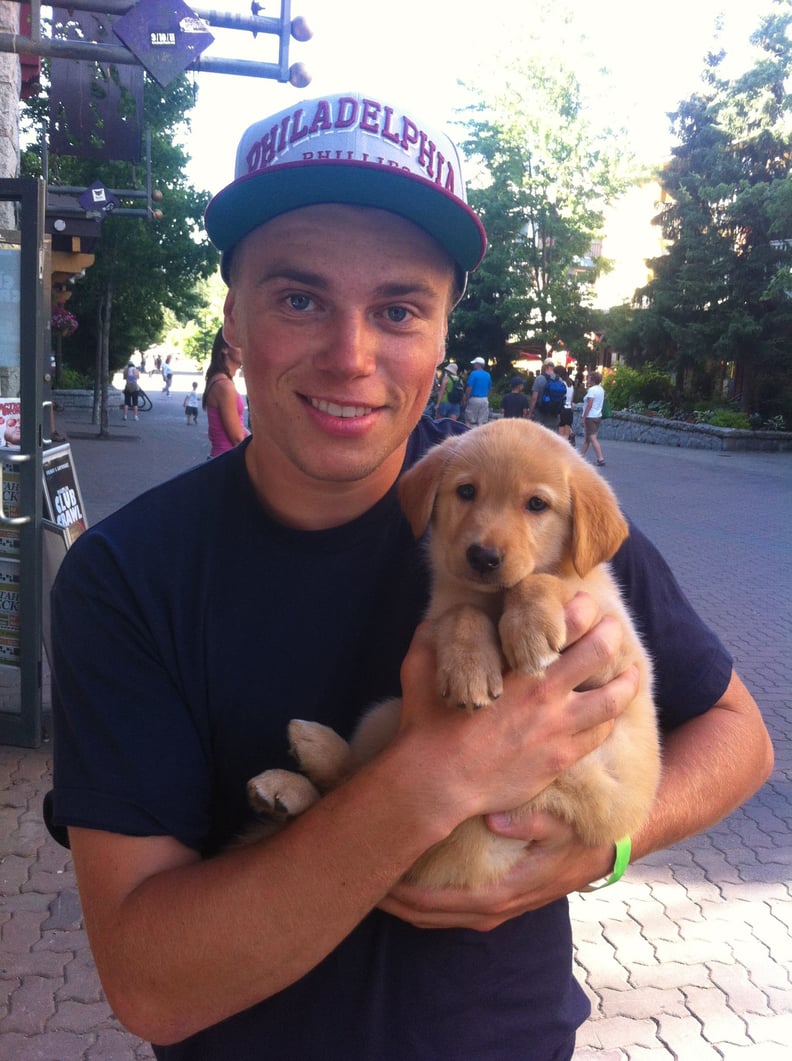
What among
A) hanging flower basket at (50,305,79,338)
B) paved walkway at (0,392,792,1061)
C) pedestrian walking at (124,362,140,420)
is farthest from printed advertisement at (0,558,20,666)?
pedestrian walking at (124,362,140,420)

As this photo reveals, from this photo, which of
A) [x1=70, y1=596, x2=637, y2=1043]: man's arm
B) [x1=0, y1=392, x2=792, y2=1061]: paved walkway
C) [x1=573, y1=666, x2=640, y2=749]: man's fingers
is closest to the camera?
[x1=70, y1=596, x2=637, y2=1043]: man's arm

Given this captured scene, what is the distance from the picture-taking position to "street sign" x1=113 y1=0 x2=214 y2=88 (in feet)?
23.4

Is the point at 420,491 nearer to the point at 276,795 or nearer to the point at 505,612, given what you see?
the point at 505,612

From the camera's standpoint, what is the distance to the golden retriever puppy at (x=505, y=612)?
5.57ft

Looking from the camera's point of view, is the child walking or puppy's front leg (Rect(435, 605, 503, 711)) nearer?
puppy's front leg (Rect(435, 605, 503, 711))

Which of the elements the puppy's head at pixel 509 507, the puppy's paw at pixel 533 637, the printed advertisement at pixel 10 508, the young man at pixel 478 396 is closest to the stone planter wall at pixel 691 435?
the young man at pixel 478 396

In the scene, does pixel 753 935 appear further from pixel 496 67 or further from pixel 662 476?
pixel 496 67

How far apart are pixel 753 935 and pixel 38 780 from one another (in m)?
4.22

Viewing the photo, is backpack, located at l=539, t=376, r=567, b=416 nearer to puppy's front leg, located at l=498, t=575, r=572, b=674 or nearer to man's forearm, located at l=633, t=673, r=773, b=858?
man's forearm, located at l=633, t=673, r=773, b=858

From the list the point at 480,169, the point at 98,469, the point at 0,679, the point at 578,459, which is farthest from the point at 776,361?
the point at 578,459

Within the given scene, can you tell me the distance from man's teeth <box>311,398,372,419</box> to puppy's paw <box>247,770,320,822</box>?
740 millimetres

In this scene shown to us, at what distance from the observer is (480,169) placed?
44594 millimetres

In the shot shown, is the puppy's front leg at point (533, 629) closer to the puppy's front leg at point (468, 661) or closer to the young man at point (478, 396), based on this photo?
the puppy's front leg at point (468, 661)

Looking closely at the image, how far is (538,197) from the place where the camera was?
43.2 meters
